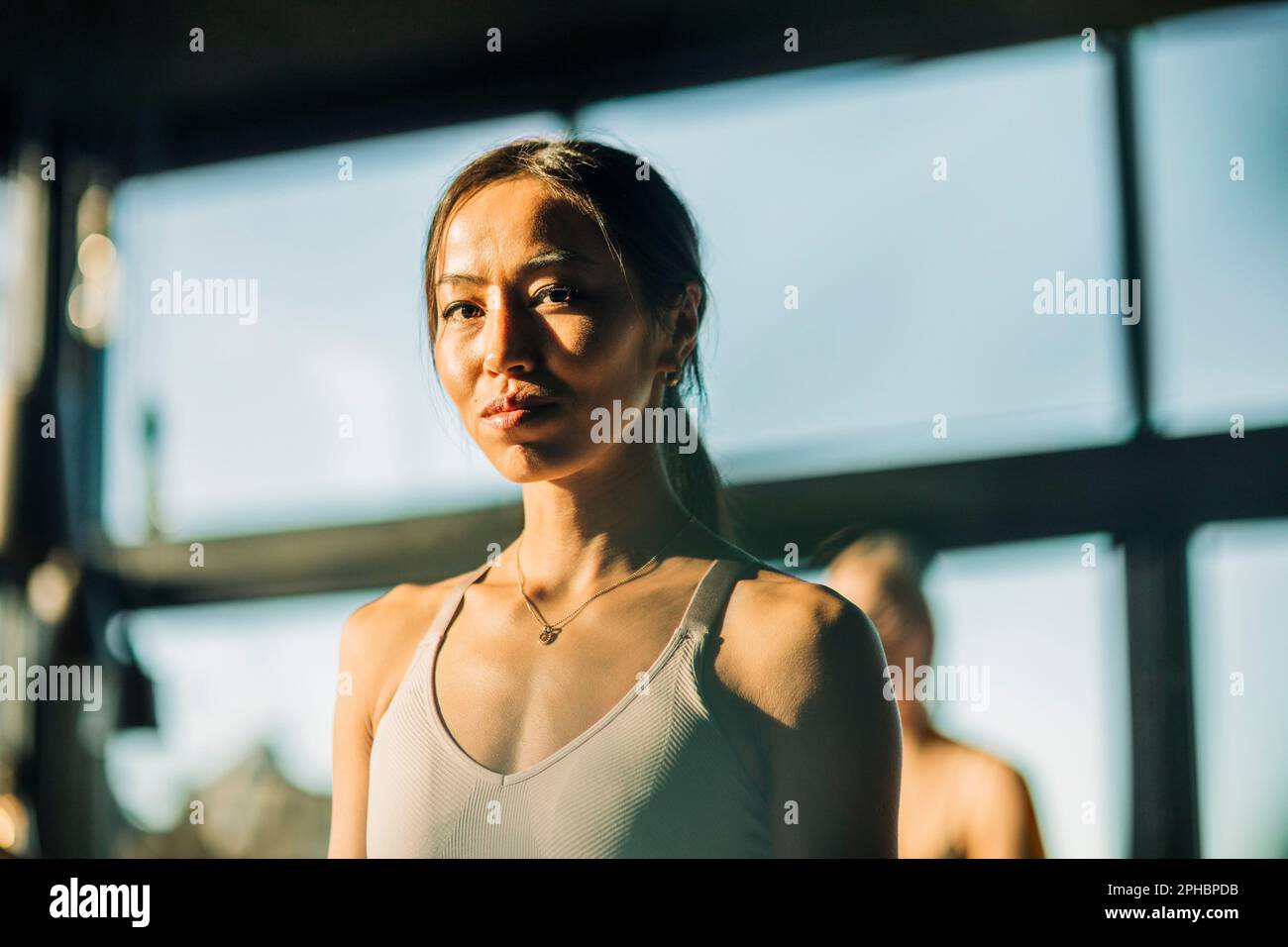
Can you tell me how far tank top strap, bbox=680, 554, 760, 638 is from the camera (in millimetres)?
1821

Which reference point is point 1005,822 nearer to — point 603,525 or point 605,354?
point 603,525

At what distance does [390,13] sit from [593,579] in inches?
45.1

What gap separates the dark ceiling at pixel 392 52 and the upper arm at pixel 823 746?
1036mm

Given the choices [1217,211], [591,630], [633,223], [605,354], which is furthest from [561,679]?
[1217,211]

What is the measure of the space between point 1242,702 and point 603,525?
1138mm

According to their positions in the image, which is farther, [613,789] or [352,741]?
[352,741]

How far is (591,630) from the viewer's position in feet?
6.13

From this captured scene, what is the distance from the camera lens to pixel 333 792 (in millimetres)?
1940

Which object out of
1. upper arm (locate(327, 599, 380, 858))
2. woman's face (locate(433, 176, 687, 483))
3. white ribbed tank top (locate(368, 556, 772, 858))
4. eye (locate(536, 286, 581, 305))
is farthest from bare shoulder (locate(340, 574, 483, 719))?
eye (locate(536, 286, 581, 305))
